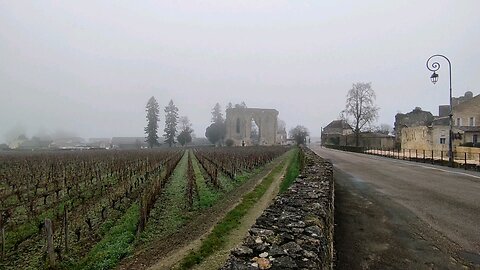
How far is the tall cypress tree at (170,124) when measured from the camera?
3147 inches

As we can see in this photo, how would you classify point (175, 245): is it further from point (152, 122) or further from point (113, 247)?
point (152, 122)

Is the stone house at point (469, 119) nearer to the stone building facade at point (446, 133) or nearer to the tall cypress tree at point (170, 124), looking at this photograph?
the stone building facade at point (446, 133)

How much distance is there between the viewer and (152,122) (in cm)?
7744

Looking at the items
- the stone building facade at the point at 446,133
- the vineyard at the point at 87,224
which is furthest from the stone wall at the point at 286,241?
the stone building facade at the point at 446,133

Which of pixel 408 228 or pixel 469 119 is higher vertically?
pixel 469 119

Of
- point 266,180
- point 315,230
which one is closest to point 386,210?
point 315,230

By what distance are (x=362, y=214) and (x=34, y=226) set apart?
30.7ft

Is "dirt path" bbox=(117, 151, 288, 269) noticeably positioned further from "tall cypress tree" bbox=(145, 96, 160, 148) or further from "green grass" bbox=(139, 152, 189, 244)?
"tall cypress tree" bbox=(145, 96, 160, 148)

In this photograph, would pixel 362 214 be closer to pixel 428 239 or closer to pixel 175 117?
pixel 428 239

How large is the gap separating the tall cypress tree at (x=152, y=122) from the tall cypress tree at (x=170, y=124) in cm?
342

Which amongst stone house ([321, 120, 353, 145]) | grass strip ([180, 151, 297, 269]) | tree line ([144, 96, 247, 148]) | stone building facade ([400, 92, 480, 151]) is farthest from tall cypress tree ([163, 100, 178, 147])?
grass strip ([180, 151, 297, 269])

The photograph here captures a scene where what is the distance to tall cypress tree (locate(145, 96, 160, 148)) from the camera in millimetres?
76688

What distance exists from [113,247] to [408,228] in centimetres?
681

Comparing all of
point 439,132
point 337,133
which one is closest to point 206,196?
point 439,132
